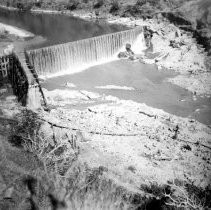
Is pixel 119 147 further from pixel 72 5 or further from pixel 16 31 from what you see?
pixel 72 5

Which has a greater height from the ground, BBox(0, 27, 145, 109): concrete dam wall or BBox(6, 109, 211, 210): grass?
BBox(0, 27, 145, 109): concrete dam wall

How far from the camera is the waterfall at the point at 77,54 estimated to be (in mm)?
25938

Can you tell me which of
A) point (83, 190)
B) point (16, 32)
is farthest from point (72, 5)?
point (83, 190)

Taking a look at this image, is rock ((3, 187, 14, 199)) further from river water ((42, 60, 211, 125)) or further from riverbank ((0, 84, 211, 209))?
river water ((42, 60, 211, 125))

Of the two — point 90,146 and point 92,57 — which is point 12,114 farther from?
point 92,57

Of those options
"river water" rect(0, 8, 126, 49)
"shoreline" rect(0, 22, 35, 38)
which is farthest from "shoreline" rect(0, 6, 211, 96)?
"shoreline" rect(0, 22, 35, 38)

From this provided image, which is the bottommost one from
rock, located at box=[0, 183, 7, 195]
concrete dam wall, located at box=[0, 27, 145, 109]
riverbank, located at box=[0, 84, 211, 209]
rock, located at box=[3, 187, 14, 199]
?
riverbank, located at box=[0, 84, 211, 209]

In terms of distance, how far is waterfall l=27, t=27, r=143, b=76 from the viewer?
2594cm

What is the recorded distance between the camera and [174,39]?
103 feet

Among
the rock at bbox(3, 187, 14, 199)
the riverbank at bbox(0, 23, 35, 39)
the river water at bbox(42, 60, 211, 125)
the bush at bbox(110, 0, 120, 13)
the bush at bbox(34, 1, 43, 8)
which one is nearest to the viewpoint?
the rock at bbox(3, 187, 14, 199)

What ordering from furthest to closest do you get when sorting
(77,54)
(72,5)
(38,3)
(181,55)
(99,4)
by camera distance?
(38,3), (72,5), (99,4), (181,55), (77,54)

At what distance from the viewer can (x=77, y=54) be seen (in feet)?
90.5

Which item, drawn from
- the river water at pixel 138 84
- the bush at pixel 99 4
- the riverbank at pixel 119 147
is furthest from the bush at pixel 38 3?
the riverbank at pixel 119 147

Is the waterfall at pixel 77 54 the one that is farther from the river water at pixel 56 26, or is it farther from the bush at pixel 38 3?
the bush at pixel 38 3
